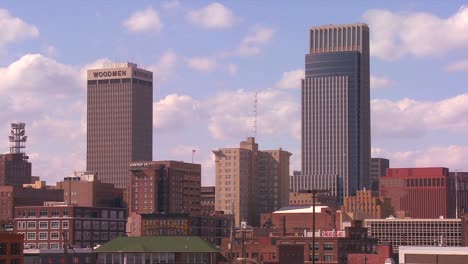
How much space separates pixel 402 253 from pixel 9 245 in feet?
214

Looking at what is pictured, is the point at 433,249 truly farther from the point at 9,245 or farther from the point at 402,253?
the point at 9,245

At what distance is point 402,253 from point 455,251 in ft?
30.9

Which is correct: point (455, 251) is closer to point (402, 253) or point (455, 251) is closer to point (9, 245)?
point (402, 253)

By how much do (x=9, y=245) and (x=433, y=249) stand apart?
229ft

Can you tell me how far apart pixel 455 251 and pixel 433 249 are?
12.1ft

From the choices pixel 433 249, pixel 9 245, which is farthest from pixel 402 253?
pixel 9 245

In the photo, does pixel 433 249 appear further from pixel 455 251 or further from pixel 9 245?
pixel 9 245

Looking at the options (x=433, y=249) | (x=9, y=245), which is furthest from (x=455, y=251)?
(x=9, y=245)

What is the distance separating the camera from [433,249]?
19138cm

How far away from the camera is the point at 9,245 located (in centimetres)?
19900

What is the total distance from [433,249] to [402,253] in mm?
5775
